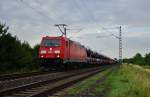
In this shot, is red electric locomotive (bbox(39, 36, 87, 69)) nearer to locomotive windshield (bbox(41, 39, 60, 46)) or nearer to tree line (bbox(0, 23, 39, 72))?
locomotive windshield (bbox(41, 39, 60, 46))

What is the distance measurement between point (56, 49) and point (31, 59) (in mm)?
7358

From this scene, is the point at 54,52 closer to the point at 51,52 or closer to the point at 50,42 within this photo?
the point at 51,52

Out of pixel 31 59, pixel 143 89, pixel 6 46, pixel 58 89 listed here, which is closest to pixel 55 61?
pixel 6 46

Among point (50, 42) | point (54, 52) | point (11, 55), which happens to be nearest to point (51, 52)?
point (54, 52)

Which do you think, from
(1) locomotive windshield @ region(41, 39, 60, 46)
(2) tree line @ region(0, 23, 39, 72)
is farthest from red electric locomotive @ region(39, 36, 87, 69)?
(2) tree line @ region(0, 23, 39, 72)

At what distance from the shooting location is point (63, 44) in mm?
39344

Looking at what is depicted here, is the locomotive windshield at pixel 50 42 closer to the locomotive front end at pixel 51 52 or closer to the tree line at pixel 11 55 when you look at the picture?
the locomotive front end at pixel 51 52

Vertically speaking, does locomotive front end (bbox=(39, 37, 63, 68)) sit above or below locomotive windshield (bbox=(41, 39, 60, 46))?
below

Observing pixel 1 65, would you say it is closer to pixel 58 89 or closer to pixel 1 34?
pixel 1 34

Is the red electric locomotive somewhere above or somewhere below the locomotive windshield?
below

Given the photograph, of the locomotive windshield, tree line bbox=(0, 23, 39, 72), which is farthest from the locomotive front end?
tree line bbox=(0, 23, 39, 72)

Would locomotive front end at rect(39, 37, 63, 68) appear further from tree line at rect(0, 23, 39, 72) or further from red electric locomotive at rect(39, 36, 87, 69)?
tree line at rect(0, 23, 39, 72)

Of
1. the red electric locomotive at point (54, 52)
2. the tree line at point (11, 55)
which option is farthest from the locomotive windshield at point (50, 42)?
the tree line at point (11, 55)

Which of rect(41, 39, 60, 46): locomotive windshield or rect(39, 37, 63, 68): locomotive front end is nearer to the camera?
rect(39, 37, 63, 68): locomotive front end
